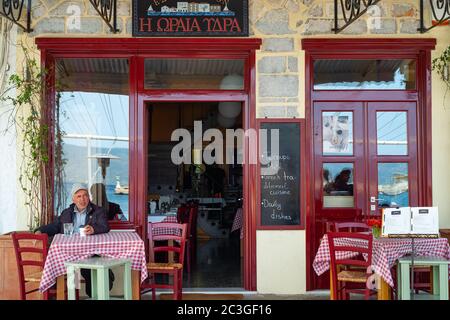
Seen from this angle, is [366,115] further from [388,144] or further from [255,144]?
[255,144]

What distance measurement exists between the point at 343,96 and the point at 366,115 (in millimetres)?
354

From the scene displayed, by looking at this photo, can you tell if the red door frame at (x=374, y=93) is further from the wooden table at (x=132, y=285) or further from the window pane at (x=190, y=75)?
the wooden table at (x=132, y=285)

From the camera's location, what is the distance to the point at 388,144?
272 inches

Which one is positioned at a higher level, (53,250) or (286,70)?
(286,70)

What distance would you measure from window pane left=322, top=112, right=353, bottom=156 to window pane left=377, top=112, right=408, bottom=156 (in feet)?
1.15

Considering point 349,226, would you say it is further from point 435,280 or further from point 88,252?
point 88,252

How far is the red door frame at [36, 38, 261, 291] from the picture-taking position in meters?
6.69

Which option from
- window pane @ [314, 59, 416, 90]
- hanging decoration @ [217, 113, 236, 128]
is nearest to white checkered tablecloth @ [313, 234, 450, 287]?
window pane @ [314, 59, 416, 90]

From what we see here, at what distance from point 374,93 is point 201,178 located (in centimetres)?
632
